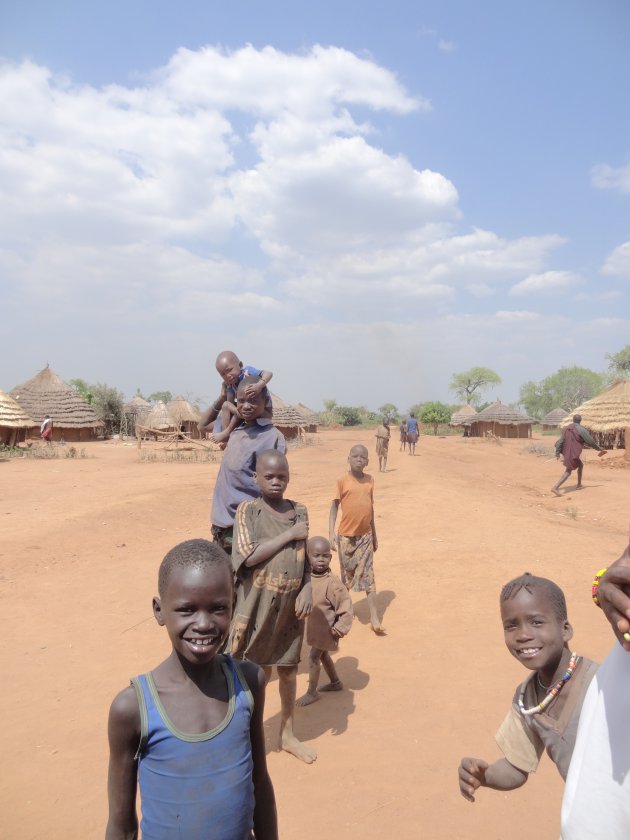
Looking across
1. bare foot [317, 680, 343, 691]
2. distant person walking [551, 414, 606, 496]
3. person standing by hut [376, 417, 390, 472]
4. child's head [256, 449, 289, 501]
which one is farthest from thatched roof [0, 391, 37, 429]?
child's head [256, 449, 289, 501]

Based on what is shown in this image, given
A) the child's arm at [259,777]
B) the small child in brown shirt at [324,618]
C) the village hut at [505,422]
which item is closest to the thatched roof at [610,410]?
the village hut at [505,422]

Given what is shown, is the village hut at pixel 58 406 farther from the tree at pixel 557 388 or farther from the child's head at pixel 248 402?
the tree at pixel 557 388

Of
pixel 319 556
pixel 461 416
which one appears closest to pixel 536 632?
pixel 319 556

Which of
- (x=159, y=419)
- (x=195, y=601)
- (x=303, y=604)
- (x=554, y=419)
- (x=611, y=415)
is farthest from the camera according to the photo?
(x=554, y=419)

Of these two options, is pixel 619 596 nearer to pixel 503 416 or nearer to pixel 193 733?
pixel 193 733

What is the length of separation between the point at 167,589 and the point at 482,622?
13.6 feet

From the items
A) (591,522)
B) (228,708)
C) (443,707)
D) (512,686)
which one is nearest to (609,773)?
(228,708)

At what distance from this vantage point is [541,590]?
5.93 feet

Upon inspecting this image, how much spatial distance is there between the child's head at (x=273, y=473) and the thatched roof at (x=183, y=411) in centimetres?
2899

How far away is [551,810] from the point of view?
2680 mm

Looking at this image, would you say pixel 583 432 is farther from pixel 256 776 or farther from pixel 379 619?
pixel 256 776

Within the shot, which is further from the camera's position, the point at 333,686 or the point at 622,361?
the point at 622,361

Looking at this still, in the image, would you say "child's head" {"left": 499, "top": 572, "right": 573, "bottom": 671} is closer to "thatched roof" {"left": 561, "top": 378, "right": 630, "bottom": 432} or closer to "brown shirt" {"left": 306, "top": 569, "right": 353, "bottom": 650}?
"brown shirt" {"left": 306, "top": 569, "right": 353, "bottom": 650}

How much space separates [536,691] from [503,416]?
3882 centimetres
